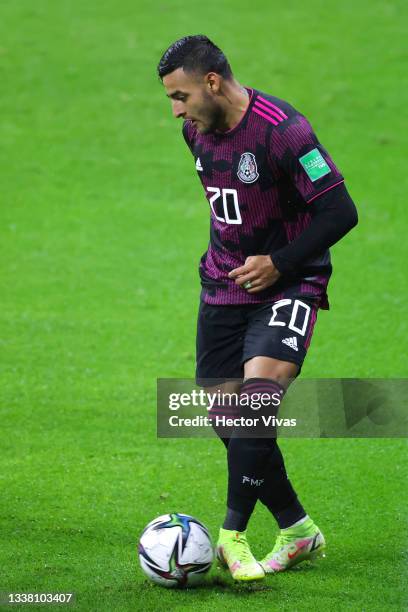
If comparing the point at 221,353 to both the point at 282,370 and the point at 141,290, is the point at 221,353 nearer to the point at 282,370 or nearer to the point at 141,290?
the point at 282,370

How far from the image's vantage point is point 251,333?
529 cm

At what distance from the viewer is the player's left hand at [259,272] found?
5.14 m

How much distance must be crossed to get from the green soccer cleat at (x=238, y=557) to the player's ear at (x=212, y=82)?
2.01 metres

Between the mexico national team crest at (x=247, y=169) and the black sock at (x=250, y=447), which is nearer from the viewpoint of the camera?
the black sock at (x=250, y=447)

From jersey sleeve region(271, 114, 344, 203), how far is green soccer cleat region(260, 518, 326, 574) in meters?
1.65

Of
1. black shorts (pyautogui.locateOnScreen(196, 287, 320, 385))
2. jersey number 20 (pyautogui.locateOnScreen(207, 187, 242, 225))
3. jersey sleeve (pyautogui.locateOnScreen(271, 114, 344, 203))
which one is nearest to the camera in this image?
jersey sleeve (pyautogui.locateOnScreen(271, 114, 344, 203))

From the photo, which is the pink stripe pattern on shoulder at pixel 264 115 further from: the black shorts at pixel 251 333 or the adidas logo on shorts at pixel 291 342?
the adidas logo on shorts at pixel 291 342

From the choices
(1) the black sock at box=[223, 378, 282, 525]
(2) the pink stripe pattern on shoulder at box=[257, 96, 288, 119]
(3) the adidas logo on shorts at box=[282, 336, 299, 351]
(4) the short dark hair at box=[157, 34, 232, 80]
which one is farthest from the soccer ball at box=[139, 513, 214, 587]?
(4) the short dark hair at box=[157, 34, 232, 80]

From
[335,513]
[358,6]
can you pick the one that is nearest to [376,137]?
[358,6]

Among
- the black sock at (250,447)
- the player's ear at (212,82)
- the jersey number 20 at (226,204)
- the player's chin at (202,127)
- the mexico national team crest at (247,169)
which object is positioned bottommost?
the black sock at (250,447)

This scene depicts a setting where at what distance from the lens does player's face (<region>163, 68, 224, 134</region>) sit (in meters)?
5.10

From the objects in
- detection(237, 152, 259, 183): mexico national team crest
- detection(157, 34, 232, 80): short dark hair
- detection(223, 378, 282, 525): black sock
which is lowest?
detection(223, 378, 282, 525): black sock

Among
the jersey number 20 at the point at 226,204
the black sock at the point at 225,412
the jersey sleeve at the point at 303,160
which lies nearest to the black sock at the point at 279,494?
the black sock at the point at 225,412

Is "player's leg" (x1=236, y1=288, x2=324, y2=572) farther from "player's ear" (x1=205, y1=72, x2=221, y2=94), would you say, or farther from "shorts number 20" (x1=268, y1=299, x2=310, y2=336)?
"player's ear" (x1=205, y1=72, x2=221, y2=94)
